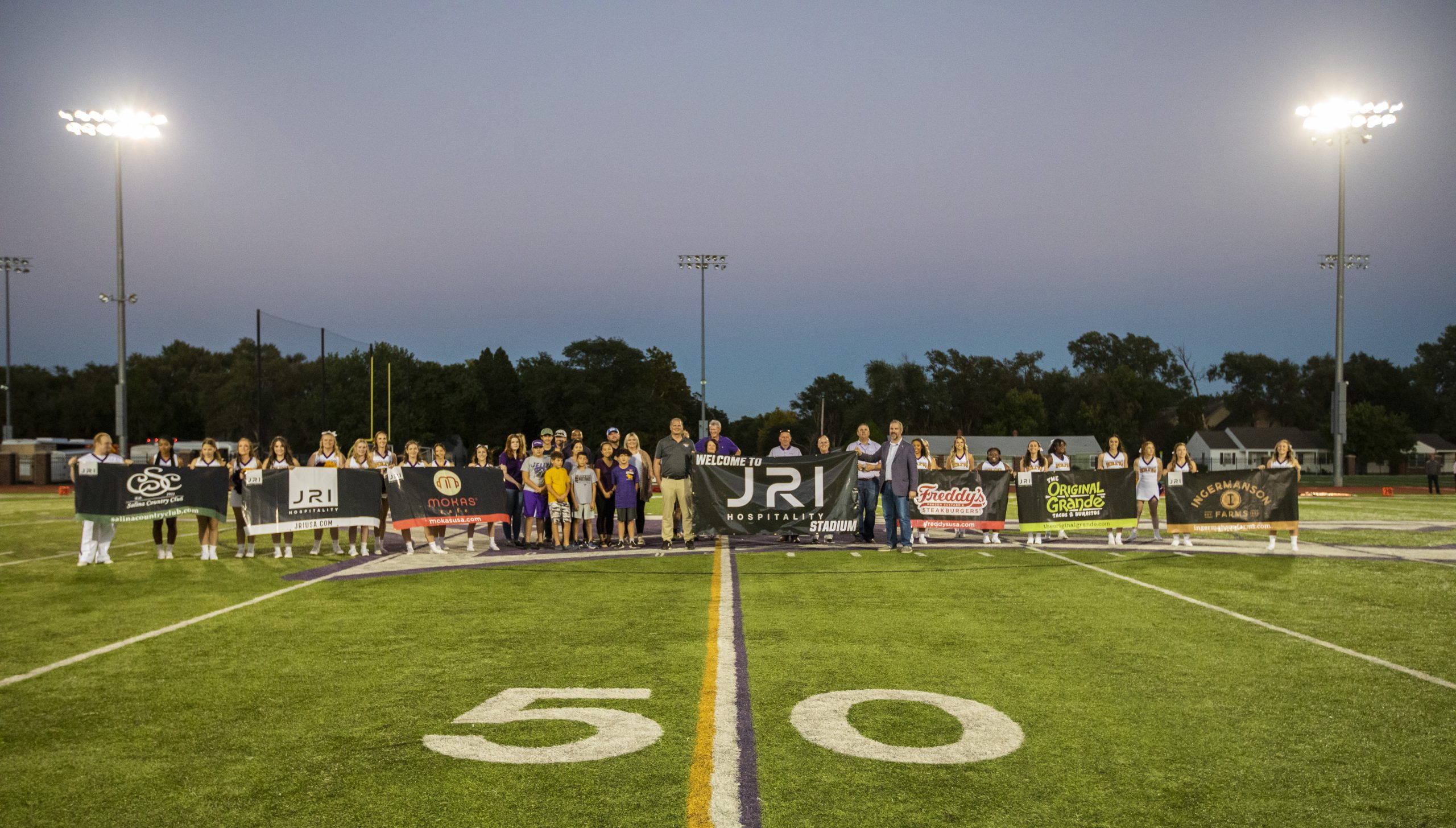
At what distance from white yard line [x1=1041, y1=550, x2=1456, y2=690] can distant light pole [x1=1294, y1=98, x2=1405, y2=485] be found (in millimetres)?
27026

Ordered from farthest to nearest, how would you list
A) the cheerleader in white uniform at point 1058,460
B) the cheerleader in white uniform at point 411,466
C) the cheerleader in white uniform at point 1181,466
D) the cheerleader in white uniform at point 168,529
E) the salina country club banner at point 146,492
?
1. the cheerleader in white uniform at point 1058,460
2. the cheerleader in white uniform at point 1181,466
3. the cheerleader in white uniform at point 411,466
4. the cheerleader in white uniform at point 168,529
5. the salina country club banner at point 146,492

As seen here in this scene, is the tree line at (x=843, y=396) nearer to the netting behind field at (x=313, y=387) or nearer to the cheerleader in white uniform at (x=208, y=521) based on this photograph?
the netting behind field at (x=313, y=387)

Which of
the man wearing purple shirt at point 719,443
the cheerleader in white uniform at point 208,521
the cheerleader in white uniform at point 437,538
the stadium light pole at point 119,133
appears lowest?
the cheerleader in white uniform at point 437,538

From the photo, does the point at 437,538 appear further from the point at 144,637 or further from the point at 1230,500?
the point at 1230,500

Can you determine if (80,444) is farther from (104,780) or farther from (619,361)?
(104,780)

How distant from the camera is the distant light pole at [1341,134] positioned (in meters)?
30.4

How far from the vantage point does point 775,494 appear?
47.6 ft

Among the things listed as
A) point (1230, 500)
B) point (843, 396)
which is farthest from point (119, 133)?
point (843, 396)

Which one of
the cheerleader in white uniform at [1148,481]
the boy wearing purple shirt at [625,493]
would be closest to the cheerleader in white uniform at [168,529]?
the boy wearing purple shirt at [625,493]

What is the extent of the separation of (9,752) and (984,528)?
13.4 m

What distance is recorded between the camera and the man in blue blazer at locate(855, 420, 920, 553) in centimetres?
1386

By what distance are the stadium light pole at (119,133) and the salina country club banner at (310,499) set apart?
12.5 m

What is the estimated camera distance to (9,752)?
14.7 feet

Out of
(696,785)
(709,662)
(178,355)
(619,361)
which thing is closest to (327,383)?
(709,662)
